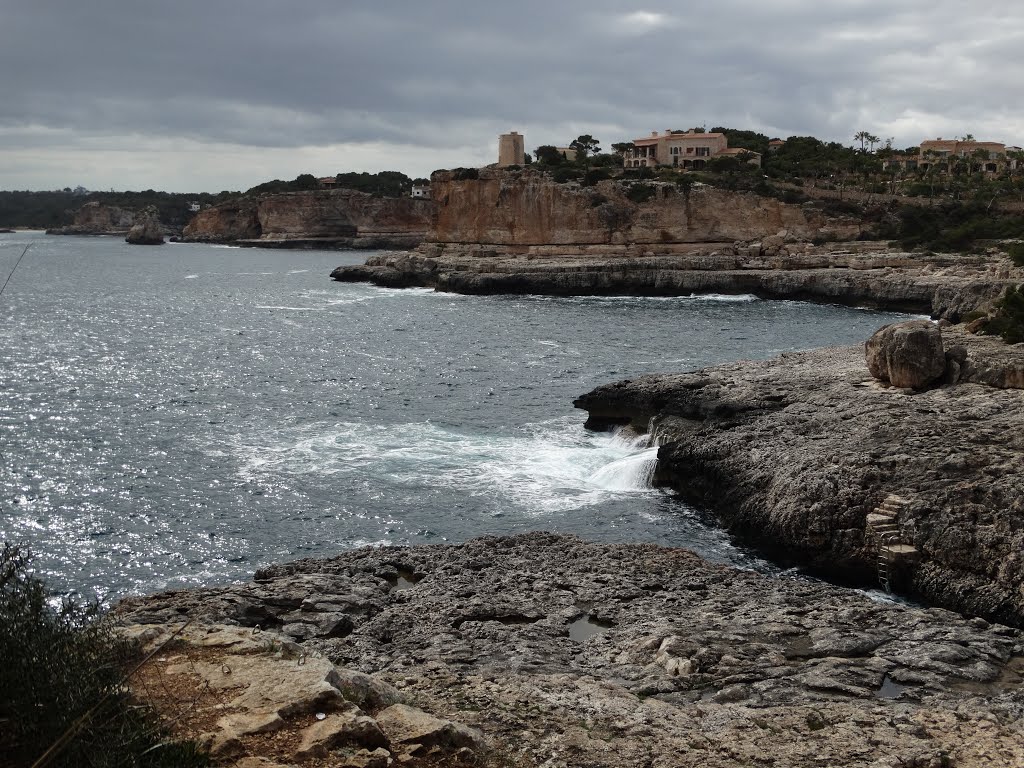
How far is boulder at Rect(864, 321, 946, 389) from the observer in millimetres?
23469

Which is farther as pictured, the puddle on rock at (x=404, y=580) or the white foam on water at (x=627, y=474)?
the white foam on water at (x=627, y=474)

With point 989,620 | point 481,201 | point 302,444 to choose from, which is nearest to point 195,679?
point 989,620

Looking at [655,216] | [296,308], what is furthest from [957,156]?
[296,308]

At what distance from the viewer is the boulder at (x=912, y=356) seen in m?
23.5

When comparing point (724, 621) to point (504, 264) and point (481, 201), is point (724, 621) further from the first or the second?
point (481, 201)

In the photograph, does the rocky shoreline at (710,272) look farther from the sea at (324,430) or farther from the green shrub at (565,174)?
the green shrub at (565,174)

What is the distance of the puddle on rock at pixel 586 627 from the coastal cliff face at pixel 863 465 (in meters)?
6.00

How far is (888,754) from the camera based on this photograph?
9.02 meters

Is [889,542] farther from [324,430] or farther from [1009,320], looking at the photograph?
[324,430]

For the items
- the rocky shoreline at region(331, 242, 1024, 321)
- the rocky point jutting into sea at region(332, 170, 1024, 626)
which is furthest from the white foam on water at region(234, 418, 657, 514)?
the rocky shoreline at region(331, 242, 1024, 321)

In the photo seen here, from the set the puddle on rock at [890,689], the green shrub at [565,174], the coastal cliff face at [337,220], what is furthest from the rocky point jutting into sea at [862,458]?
the coastal cliff face at [337,220]

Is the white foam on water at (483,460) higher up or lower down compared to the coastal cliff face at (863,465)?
lower down

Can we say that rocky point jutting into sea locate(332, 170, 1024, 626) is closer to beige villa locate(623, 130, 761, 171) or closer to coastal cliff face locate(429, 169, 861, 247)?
coastal cliff face locate(429, 169, 861, 247)

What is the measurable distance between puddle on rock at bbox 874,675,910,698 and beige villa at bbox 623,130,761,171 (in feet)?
311
